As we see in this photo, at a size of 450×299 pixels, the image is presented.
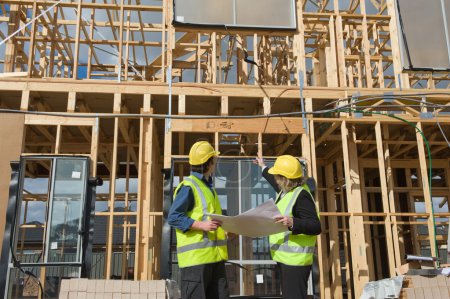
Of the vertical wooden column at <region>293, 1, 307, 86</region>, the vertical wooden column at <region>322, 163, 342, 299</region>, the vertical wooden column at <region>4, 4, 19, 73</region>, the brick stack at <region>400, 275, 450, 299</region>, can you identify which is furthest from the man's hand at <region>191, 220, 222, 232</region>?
the vertical wooden column at <region>4, 4, 19, 73</region>

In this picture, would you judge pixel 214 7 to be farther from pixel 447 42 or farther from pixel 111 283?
pixel 111 283

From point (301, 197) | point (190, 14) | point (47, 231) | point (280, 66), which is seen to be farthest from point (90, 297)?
point (280, 66)

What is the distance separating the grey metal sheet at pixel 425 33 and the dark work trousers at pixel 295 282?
6.71m

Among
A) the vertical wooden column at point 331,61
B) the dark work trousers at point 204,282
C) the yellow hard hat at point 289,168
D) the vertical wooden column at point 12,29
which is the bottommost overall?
the dark work trousers at point 204,282

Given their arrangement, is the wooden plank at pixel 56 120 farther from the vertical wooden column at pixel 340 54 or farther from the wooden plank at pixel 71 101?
the vertical wooden column at pixel 340 54

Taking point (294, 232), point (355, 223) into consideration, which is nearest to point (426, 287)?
point (294, 232)

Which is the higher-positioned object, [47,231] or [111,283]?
[47,231]

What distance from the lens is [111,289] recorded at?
477 centimetres

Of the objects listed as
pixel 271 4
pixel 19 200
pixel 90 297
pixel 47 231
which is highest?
pixel 271 4

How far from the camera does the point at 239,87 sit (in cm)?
877

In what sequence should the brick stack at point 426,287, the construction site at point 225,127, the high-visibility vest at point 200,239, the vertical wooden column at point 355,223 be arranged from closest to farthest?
the high-visibility vest at point 200,239
the brick stack at point 426,287
the construction site at point 225,127
the vertical wooden column at point 355,223

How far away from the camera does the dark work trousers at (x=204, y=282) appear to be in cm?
380

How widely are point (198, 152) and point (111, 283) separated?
1.71 metres

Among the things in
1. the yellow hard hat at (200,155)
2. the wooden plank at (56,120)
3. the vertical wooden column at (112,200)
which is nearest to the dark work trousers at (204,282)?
the yellow hard hat at (200,155)
